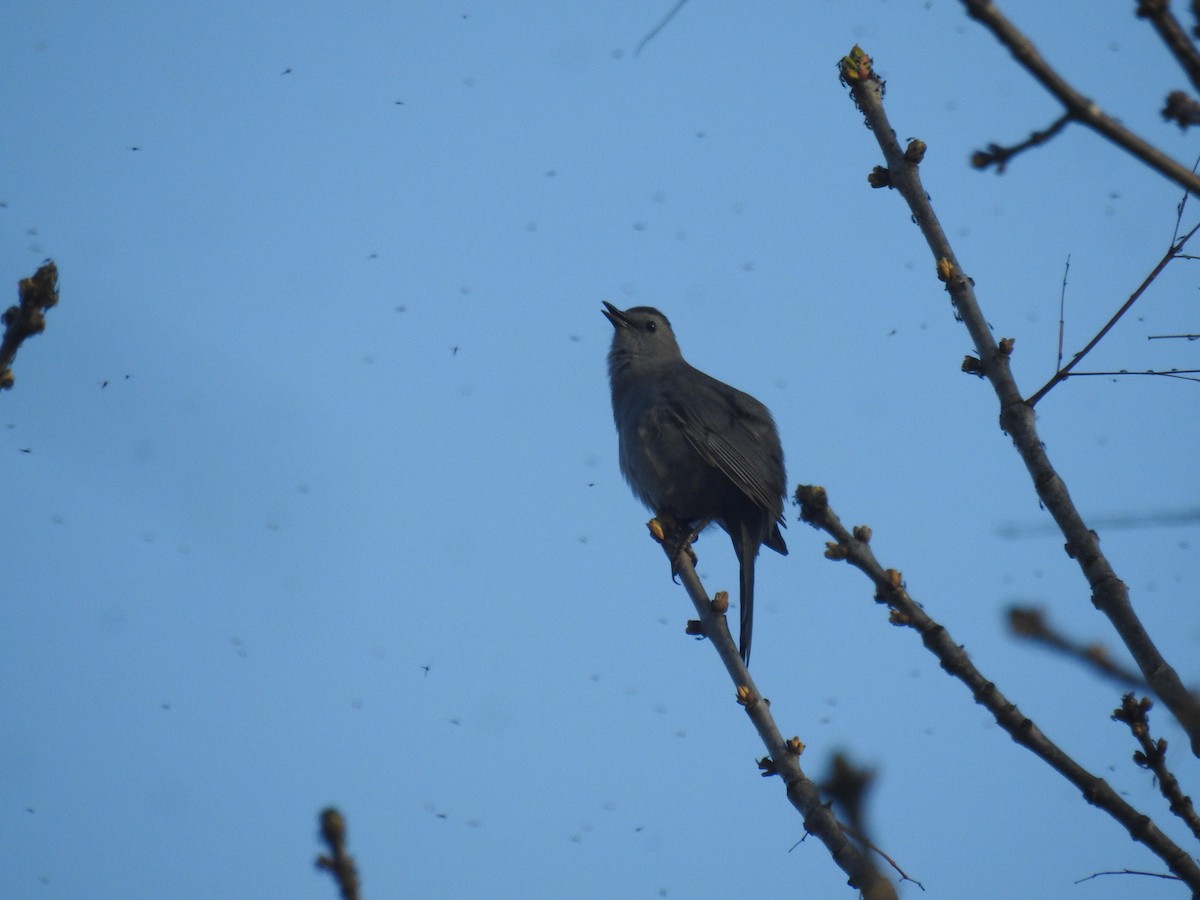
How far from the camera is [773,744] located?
396 cm

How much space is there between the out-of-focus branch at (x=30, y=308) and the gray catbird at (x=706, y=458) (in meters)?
5.15

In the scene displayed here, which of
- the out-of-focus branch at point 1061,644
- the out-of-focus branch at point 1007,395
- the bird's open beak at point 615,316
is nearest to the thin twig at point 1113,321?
the out-of-focus branch at point 1007,395

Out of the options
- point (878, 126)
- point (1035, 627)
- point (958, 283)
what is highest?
point (878, 126)

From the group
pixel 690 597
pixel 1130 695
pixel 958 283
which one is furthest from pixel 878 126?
pixel 1130 695

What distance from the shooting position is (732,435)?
7.47 meters

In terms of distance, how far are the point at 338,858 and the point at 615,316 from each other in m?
7.68

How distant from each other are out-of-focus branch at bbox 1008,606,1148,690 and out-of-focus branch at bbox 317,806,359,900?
3.38 ft

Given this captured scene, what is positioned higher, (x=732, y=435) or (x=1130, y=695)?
(x=732, y=435)

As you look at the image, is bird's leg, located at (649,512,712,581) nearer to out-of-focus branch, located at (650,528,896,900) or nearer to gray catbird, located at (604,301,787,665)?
gray catbird, located at (604,301,787,665)

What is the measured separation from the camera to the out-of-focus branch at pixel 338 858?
163 cm

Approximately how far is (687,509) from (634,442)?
0.57 meters

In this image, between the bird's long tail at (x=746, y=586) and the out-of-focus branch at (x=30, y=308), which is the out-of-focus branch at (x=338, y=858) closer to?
the out-of-focus branch at (x=30, y=308)

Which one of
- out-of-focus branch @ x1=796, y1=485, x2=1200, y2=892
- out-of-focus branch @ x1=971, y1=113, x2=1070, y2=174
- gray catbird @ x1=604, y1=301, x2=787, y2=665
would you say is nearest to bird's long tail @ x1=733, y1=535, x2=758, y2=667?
gray catbird @ x1=604, y1=301, x2=787, y2=665

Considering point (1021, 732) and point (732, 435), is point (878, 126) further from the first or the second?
point (732, 435)
